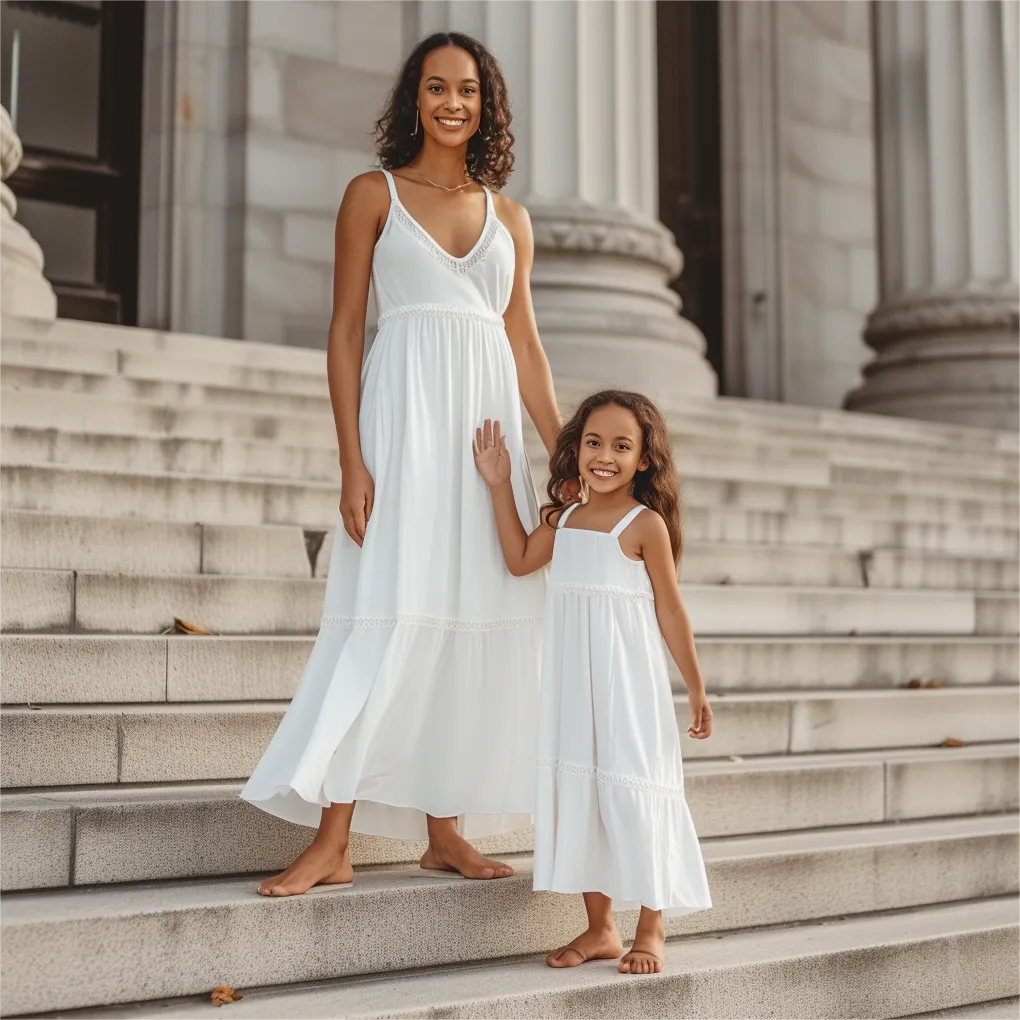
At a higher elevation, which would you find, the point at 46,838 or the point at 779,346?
the point at 779,346

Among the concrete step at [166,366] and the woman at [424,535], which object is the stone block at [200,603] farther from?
the concrete step at [166,366]

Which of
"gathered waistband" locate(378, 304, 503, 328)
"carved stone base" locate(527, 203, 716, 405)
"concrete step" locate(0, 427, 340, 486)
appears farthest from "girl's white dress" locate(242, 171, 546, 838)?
"carved stone base" locate(527, 203, 716, 405)

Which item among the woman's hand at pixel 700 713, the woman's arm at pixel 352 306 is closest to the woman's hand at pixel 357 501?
the woman's arm at pixel 352 306

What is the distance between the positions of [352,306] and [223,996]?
1.63m

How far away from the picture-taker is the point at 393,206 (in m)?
3.81

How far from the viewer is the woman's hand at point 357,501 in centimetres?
370

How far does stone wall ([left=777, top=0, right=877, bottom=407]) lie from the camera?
1484 cm

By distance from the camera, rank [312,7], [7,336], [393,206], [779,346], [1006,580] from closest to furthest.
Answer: [393,206] < [7,336] < [1006,580] < [312,7] < [779,346]

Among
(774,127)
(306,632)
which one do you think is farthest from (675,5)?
(306,632)

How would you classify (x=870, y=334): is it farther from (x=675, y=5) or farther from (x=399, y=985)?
(x=399, y=985)

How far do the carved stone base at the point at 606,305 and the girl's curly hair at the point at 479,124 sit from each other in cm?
499

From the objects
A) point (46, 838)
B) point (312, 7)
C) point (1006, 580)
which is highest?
point (312, 7)

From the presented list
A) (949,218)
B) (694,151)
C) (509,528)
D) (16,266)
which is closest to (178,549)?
(509,528)

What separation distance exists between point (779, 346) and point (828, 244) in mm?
1352
